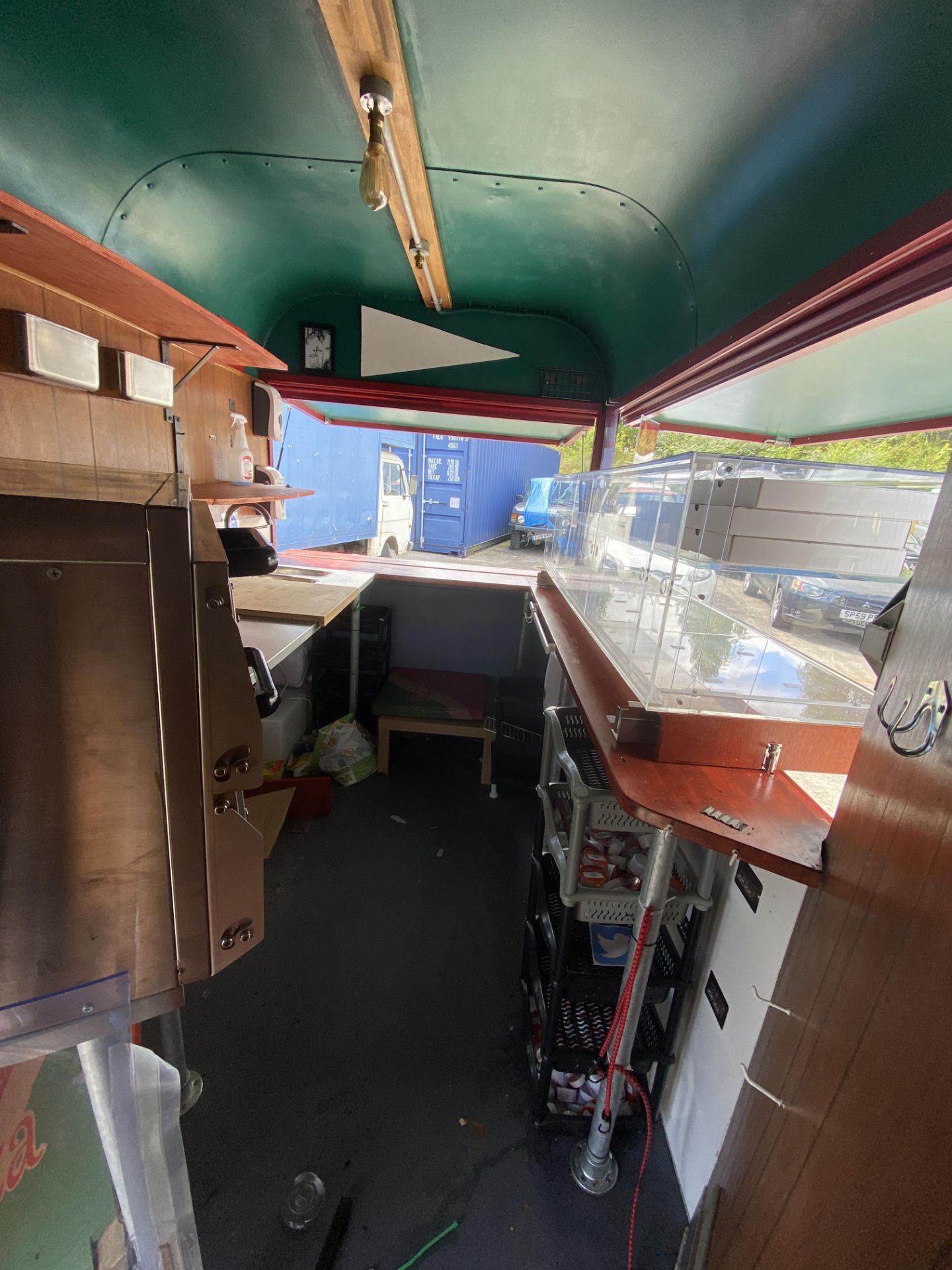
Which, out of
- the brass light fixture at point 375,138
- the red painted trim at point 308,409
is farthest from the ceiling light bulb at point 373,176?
the red painted trim at point 308,409

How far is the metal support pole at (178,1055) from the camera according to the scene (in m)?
1.23

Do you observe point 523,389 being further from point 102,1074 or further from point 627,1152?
point 627,1152

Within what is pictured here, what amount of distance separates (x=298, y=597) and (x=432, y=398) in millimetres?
1287

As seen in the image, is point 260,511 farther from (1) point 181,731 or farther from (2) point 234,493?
(1) point 181,731

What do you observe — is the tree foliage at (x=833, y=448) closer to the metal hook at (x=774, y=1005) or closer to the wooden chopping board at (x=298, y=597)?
the metal hook at (x=774, y=1005)

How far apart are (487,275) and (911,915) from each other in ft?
8.16

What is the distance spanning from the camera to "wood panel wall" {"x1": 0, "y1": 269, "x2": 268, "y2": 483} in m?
1.18

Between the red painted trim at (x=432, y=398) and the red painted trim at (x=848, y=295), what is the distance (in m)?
1.22

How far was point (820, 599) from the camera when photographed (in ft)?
3.68

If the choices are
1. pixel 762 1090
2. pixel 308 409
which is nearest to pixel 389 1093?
pixel 762 1090

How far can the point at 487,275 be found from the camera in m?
2.15

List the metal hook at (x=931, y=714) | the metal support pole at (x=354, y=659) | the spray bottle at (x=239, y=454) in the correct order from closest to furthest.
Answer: the metal hook at (x=931, y=714) < the spray bottle at (x=239, y=454) < the metal support pole at (x=354, y=659)

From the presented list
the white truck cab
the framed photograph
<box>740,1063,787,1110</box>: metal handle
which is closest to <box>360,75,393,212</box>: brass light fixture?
the framed photograph

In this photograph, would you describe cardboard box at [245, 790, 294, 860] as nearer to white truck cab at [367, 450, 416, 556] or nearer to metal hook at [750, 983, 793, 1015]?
metal hook at [750, 983, 793, 1015]
